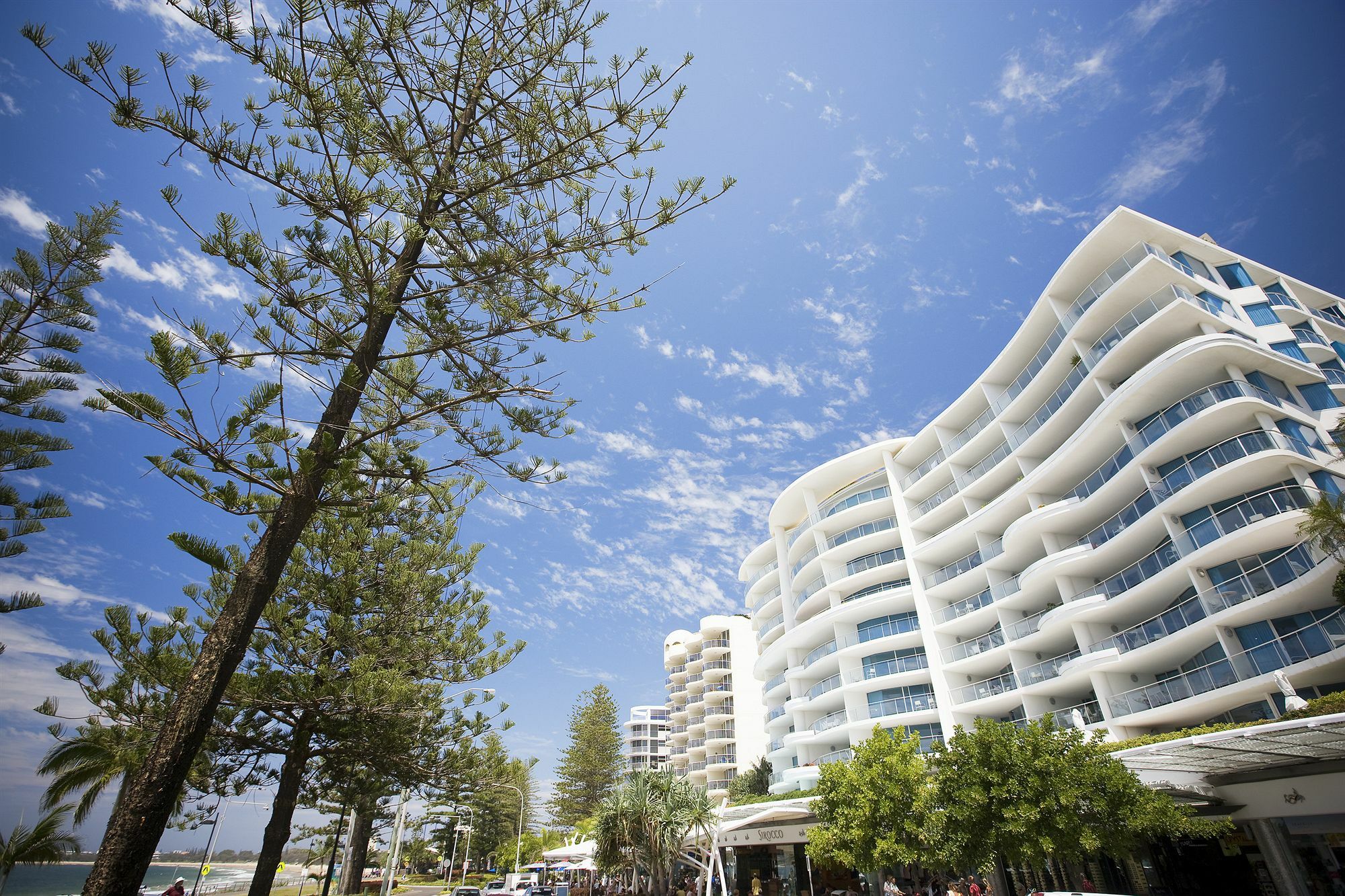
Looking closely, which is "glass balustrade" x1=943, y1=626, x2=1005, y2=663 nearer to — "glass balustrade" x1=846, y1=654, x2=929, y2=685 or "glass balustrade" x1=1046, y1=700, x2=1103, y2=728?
"glass balustrade" x1=846, y1=654, x2=929, y2=685

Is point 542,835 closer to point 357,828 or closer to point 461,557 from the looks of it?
point 357,828

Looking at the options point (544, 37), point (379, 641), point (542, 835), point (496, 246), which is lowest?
point (542, 835)

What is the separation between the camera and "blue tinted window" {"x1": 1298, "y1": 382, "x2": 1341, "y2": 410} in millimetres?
17203

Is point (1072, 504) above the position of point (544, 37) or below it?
above

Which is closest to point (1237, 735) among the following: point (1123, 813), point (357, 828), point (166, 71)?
point (1123, 813)

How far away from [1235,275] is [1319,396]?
5500 millimetres

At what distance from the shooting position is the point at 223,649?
4211 millimetres

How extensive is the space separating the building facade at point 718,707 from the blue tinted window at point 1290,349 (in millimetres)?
36920

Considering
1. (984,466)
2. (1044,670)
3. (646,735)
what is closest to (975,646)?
(1044,670)

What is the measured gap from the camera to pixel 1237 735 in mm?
9891

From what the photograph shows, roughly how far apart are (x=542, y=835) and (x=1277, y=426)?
173 ft

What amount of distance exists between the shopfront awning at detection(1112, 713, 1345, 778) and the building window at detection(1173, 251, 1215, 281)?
50.5 feet

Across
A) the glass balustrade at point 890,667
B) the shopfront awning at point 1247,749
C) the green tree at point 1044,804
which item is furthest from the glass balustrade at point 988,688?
the green tree at point 1044,804

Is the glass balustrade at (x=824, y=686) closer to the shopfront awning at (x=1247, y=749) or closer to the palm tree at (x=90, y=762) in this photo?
the shopfront awning at (x=1247, y=749)
